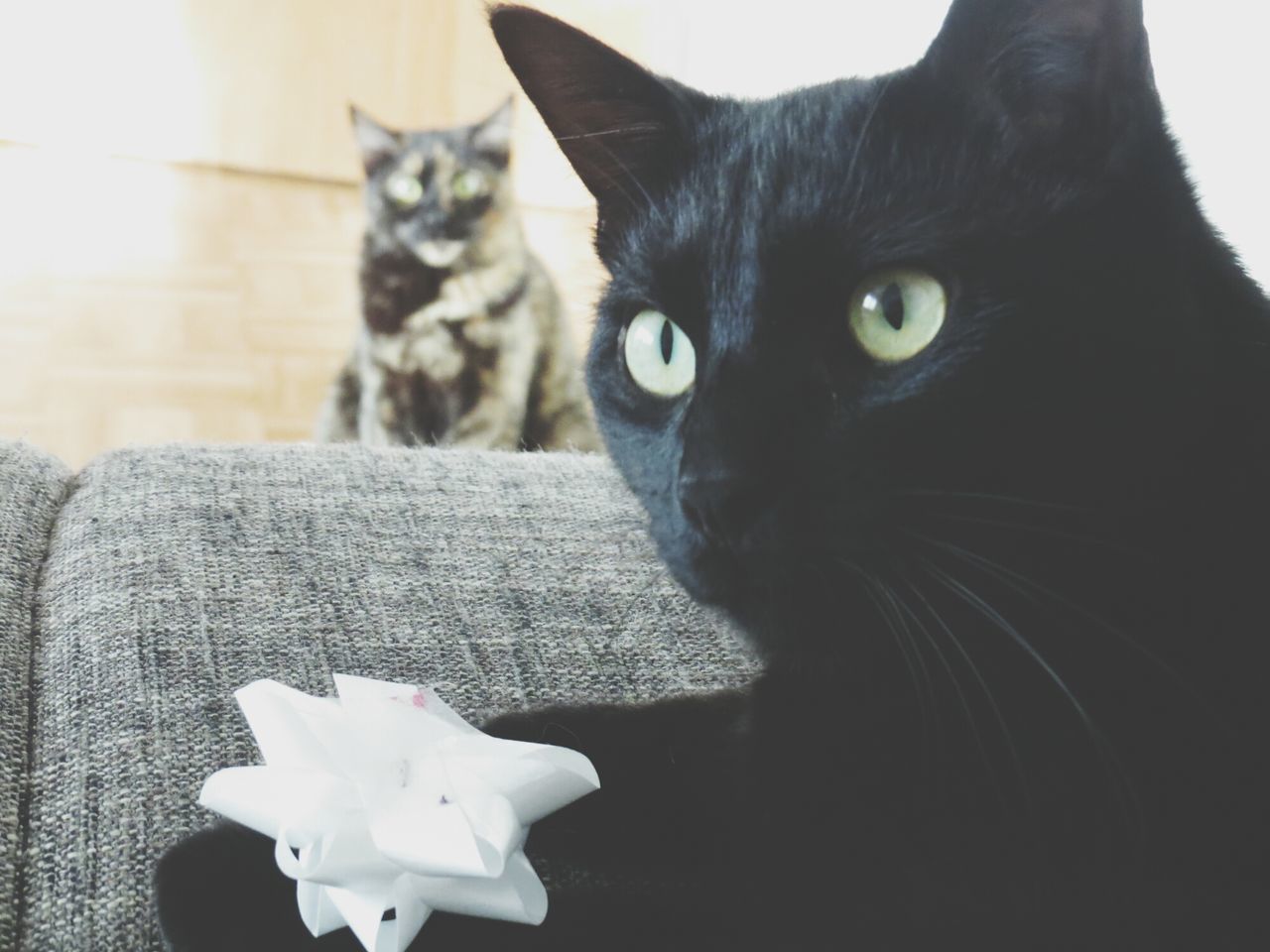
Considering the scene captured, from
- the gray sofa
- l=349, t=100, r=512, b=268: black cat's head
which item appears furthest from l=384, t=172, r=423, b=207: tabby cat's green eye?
the gray sofa

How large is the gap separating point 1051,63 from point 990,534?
211mm

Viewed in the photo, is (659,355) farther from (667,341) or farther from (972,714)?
(972,714)

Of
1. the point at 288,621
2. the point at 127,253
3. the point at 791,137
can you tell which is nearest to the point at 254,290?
the point at 127,253

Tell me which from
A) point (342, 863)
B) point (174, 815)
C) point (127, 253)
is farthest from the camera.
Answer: point (127, 253)

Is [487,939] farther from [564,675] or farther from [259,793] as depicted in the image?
[564,675]

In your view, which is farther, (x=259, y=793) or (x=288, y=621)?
(x=288, y=621)

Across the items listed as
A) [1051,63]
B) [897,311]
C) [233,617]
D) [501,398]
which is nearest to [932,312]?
[897,311]

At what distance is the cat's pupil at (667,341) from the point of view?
0.61 meters

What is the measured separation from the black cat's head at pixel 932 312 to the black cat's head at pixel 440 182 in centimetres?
188

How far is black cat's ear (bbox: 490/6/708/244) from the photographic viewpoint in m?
0.65

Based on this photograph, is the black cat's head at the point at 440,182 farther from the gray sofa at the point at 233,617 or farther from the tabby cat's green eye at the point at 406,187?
the gray sofa at the point at 233,617

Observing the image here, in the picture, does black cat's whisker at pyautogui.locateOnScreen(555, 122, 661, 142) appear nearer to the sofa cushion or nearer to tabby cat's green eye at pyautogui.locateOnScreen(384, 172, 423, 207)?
the sofa cushion

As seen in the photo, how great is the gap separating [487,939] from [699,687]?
0.99ft

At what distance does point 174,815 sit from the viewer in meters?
0.56
